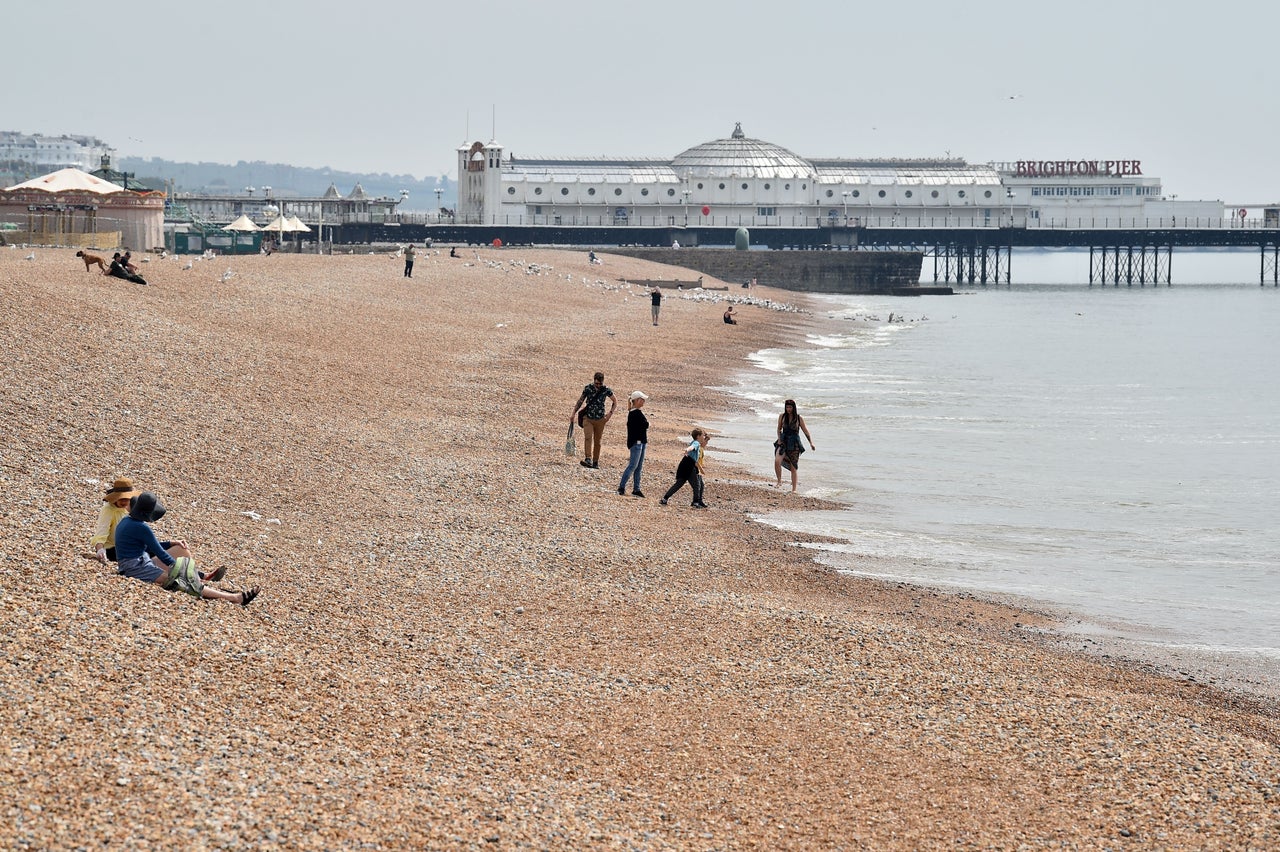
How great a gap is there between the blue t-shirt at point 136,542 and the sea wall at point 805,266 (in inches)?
3061

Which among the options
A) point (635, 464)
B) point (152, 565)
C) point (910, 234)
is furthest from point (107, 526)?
point (910, 234)

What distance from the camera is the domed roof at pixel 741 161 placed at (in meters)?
111

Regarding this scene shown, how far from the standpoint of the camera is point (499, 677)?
370 inches

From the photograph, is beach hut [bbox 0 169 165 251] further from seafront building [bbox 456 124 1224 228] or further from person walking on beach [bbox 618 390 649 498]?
seafront building [bbox 456 124 1224 228]

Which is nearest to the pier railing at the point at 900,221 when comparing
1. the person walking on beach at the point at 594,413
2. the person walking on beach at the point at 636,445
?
the person walking on beach at the point at 594,413

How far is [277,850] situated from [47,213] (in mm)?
41077

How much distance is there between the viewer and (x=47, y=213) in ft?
143

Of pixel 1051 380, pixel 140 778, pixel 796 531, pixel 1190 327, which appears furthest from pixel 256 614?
pixel 1190 327

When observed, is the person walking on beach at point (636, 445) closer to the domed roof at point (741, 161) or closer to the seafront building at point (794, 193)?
the seafront building at point (794, 193)

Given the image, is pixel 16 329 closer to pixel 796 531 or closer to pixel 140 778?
pixel 796 531

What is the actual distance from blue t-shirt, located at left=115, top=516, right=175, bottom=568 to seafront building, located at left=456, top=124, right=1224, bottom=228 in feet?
319

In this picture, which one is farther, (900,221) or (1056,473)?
(900,221)

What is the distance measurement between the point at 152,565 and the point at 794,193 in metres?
104

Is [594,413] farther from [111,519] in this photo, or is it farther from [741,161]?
[741,161]
